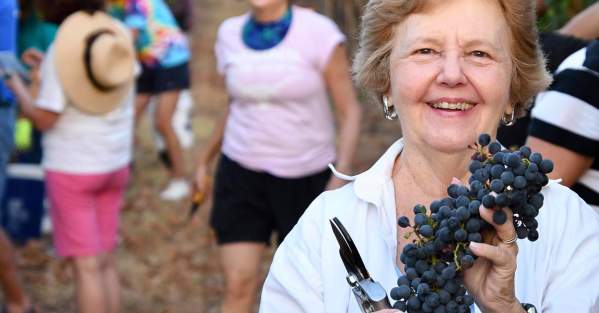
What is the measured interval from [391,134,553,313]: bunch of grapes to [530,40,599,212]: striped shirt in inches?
48.0

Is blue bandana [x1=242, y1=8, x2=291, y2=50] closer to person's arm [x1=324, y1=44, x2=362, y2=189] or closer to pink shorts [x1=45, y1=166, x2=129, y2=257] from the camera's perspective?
person's arm [x1=324, y1=44, x2=362, y2=189]

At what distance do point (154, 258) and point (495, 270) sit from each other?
5.15 metres

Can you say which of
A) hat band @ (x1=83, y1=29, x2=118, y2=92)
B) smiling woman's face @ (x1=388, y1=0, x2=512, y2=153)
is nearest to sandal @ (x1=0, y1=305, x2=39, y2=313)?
hat band @ (x1=83, y1=29, x2=118, y2=92)

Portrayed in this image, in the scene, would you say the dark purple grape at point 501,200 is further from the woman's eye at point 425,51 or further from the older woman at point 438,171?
the woman's eye at point 425,51

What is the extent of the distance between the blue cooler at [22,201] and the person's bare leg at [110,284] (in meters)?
1.47

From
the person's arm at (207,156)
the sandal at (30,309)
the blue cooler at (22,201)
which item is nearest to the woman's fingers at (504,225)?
the person's arm at (207,156)

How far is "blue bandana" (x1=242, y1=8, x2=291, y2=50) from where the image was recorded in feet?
15.0

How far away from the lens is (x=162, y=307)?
615 cm

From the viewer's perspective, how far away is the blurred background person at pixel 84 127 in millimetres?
4836

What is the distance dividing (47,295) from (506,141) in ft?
11.3

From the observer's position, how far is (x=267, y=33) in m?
4.61

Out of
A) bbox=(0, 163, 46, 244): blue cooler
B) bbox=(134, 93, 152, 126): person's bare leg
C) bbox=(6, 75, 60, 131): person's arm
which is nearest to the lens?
bbox=(6, 75, 60, 131): person's arm

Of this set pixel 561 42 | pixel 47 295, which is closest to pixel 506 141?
pixel 561 42

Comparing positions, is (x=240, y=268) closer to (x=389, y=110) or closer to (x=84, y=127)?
(x=84, y=127)
